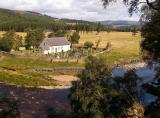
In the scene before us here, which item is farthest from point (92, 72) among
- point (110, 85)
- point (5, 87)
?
point (5, 87)

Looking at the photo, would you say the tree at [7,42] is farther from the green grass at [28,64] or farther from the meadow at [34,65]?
the green grass at [28,64]

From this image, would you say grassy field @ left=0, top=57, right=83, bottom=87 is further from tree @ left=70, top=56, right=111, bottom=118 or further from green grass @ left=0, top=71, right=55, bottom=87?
tree @ left=70, top=56, right=111, bottom=118

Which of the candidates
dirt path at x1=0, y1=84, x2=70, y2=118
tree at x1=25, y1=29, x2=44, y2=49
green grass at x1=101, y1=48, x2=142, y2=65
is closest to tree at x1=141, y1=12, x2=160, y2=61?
dirt path at x1=0, y1=84, x2=70, y2=118

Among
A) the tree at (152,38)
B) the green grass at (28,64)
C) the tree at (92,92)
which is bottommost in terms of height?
the green grass at (28,64)

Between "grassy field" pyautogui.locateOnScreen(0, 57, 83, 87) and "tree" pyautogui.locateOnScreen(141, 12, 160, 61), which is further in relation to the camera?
"grassy field" pyautogui.locateOnScreen(0, 57, 83, 87)

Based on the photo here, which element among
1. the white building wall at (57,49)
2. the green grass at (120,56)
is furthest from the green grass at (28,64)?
the white building wall at (57,49)

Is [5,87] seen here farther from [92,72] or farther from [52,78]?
[92,72]
